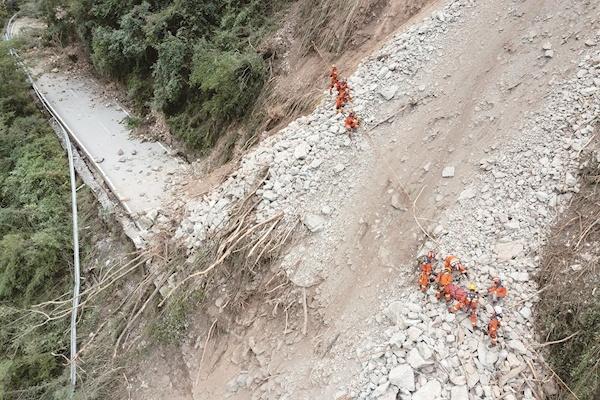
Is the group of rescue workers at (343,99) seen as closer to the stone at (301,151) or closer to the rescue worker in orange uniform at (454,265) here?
the stone at (301,151)

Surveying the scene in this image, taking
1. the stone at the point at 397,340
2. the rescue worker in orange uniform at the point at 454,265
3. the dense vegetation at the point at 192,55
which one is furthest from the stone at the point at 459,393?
the dense vegetation at the point at 192,55

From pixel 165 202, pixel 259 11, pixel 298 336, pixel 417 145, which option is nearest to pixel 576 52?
pixel 417 145

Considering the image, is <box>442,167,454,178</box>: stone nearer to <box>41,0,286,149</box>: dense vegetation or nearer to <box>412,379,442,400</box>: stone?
<box>412,379,442,400</box>: stone

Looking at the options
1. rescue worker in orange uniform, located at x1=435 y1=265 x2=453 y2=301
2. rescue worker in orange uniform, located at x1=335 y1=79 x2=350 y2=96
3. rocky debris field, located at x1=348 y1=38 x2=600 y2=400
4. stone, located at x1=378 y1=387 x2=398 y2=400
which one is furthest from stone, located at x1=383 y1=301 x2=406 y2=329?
rescue worker in orange uniform, located at x1=335 y1=79 x2=350 y2=96

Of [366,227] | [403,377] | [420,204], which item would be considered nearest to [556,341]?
[403,377]

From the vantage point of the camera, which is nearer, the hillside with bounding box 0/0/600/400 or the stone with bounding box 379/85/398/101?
the hillside with bounding box 0/0/600/400

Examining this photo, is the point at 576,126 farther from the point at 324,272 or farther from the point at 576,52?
the point at 324,272

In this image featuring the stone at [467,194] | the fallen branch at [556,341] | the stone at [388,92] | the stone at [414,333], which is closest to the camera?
the fallen branch at [556,341]
